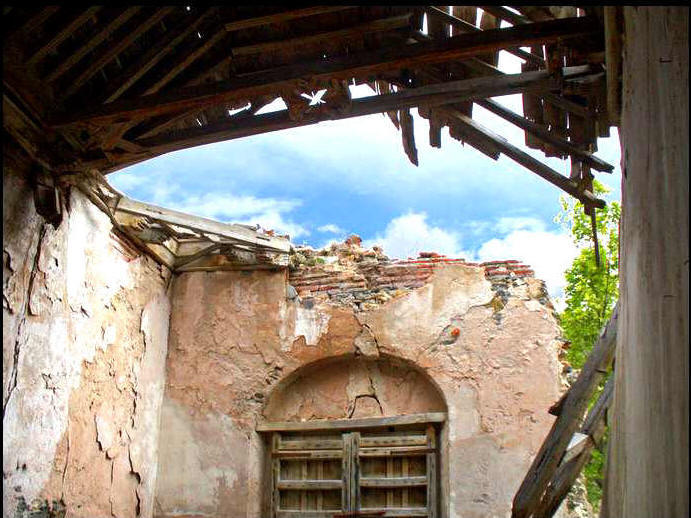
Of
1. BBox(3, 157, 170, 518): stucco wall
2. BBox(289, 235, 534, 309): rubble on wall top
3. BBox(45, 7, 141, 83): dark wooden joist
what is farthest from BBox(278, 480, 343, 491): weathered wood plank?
BBox(45, 7, 141, 83): dark wooden joist

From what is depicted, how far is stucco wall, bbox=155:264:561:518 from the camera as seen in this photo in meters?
7.05

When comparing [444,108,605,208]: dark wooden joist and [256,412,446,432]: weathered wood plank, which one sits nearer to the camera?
[444,108,605,208]: dark wooden joist

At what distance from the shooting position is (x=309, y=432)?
25.3 feet

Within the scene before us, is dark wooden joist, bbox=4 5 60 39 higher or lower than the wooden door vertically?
higher

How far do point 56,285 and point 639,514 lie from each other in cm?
493

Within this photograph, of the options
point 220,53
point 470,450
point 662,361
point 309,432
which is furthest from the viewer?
point 309,432

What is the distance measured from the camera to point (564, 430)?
4.45 meters

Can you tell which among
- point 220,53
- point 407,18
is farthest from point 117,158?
point 407,18

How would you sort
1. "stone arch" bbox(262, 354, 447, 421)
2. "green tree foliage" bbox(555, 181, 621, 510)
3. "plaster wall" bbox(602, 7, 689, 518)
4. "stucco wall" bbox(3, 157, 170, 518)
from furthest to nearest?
"green tree foliage" bbox(555, 181, 621, 510) → "stone arch" bbox(262, 354, 447, 421) → "stucco wall" bbox(3, 157, 170, 518) → "plaster wall" bbox(602, 7, 689, 518)

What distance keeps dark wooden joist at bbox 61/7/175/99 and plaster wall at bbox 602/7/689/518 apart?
3093 millimetres

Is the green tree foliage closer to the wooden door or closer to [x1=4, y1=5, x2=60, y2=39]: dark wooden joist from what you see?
the wooden door

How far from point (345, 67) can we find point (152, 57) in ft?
4.44

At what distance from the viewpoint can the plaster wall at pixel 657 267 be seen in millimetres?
1699

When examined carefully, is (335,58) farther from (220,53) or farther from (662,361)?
(662,361)
